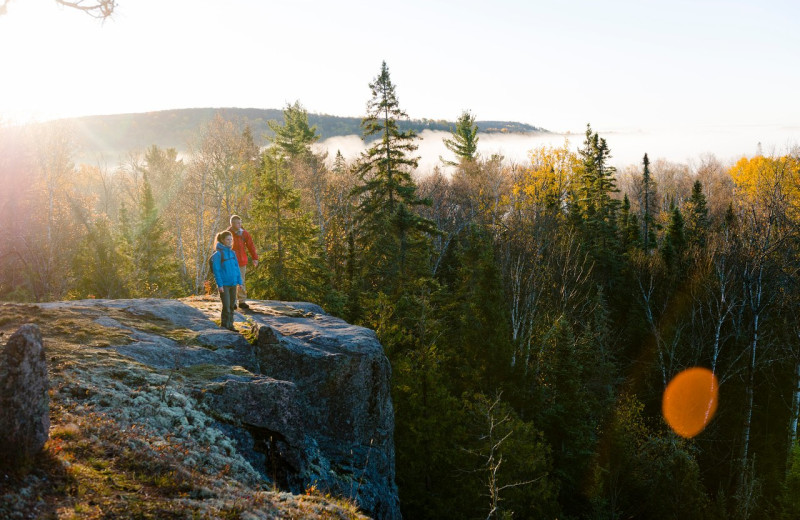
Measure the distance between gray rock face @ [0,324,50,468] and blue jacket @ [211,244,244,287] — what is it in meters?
5.29

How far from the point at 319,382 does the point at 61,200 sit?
30977 mm

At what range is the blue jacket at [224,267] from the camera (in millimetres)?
9953

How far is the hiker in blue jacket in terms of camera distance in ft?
32.7

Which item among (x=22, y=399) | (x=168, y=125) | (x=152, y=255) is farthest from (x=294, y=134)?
(x=168, y=125)

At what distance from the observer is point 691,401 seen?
31.6 metres

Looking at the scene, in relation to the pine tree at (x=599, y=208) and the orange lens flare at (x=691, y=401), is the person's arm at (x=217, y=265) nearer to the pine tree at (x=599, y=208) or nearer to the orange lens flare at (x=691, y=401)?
the orange lens flare at (x=691, y=401)

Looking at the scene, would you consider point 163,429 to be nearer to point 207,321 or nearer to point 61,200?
point 207,321

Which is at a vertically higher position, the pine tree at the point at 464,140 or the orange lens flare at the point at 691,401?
the pine tree at the point at 464,140

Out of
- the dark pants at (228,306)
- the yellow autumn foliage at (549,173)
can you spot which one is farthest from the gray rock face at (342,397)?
the yellow autumn foliage at (549,173)

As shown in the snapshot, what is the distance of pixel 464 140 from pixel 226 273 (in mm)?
45234

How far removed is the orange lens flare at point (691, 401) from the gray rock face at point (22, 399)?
32739mm

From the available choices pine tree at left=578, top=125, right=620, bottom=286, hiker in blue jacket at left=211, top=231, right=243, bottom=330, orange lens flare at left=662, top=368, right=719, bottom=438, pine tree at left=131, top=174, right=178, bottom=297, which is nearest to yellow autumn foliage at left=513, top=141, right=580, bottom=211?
pine tree at left=578, top=125, right=620, bottom=286

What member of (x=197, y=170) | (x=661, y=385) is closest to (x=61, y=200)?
(x=197, y=170)

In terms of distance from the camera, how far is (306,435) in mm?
8758
